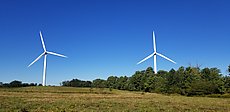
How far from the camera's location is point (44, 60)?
383 feet

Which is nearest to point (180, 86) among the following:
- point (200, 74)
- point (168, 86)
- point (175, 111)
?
point (168, 86)

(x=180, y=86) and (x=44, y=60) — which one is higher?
(x=44, y=60)

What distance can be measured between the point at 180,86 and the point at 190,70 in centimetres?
1377

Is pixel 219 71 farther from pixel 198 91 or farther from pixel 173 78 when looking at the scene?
pixel 198 91

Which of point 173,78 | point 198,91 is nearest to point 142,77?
point 173,78

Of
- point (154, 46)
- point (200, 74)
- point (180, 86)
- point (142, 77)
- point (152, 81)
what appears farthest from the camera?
point (142, 77)

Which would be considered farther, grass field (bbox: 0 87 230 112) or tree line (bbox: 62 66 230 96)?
tree line (bbox: 62 66 230 96)

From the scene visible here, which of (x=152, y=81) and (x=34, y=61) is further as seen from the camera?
(x=152, y=81)

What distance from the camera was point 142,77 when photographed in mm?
177625

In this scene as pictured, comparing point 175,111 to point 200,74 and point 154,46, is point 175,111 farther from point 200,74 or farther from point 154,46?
point 200,74

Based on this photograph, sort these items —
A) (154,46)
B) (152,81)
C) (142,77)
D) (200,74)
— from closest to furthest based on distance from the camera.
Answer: (154,46), (200,74), (152,81), (142,77)

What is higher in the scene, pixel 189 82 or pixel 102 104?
pixel 189 82

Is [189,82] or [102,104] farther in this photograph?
[189,82]

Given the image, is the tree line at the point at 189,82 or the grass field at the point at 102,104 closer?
the grass field at the point at 102,104
